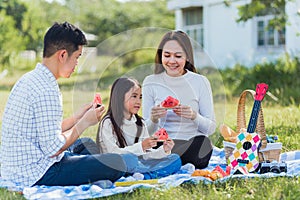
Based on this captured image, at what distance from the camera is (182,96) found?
3.85 m

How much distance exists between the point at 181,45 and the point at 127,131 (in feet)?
2.32

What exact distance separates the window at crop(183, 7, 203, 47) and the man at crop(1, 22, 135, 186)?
13417 millimetres

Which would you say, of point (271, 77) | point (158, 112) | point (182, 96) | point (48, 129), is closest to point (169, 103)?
point (158, 112)

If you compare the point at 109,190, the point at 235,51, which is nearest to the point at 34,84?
the point at 109,190

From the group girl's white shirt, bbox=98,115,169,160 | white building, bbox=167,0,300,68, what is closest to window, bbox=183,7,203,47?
white building, bbox=167,0,300,68

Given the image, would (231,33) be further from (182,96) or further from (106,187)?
(106,187)

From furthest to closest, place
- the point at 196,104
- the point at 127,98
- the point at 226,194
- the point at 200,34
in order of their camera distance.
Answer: the point at 200,34 → the point at 196,104 → the point at 127,98 → the point at 226,194

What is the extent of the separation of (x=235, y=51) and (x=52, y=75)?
11.1 meters

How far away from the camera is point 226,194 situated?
9.74 ft

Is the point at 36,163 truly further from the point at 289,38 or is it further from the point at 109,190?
the point at 289,38

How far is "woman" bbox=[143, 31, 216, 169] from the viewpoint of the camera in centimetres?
377

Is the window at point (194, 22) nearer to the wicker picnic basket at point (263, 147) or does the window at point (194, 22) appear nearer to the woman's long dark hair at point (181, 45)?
the woman's long dark hair at point (181, 45)

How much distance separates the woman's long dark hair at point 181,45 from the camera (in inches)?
148

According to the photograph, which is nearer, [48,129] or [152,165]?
[48,129]
